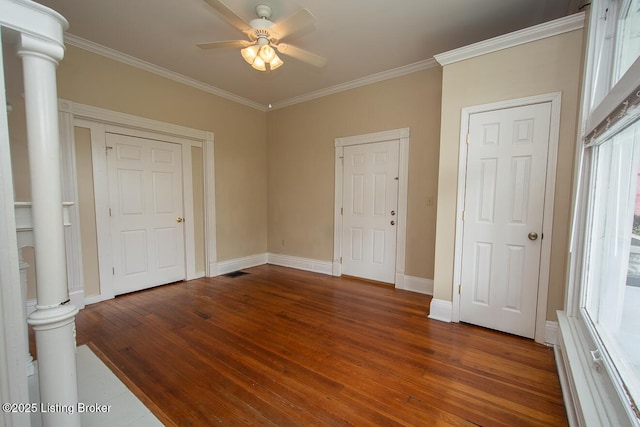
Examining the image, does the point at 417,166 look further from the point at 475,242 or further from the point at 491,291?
the point at 491,291

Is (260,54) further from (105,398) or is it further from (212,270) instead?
(212,270)

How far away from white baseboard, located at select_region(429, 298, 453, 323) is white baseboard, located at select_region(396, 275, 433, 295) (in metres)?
0.67

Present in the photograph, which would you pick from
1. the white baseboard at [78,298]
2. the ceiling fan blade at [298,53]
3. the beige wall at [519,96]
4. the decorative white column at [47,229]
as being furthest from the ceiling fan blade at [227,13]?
the white baseboard at [78,298]

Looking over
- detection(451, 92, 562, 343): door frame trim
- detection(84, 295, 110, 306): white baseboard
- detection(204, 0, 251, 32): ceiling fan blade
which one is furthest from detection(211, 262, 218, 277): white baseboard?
detection(451, 92, 562, 343): door frame trim

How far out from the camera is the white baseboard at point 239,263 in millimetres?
4312

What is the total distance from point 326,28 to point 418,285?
3126mm

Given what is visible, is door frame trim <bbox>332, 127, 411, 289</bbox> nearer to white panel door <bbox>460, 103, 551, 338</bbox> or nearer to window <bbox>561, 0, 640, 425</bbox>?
white panel door <bbox>460, 103, 551, 338</bbox>

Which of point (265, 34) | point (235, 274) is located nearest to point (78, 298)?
point (235, 274)

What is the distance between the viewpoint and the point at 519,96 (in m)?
2.31

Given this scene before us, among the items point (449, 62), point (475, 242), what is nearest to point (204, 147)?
point (449, 62)

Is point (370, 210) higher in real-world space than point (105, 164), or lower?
lower

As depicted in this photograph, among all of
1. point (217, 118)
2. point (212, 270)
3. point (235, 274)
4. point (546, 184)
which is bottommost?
point (235, 274)

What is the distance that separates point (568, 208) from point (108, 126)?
4.72 metres

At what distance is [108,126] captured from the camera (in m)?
3.19
